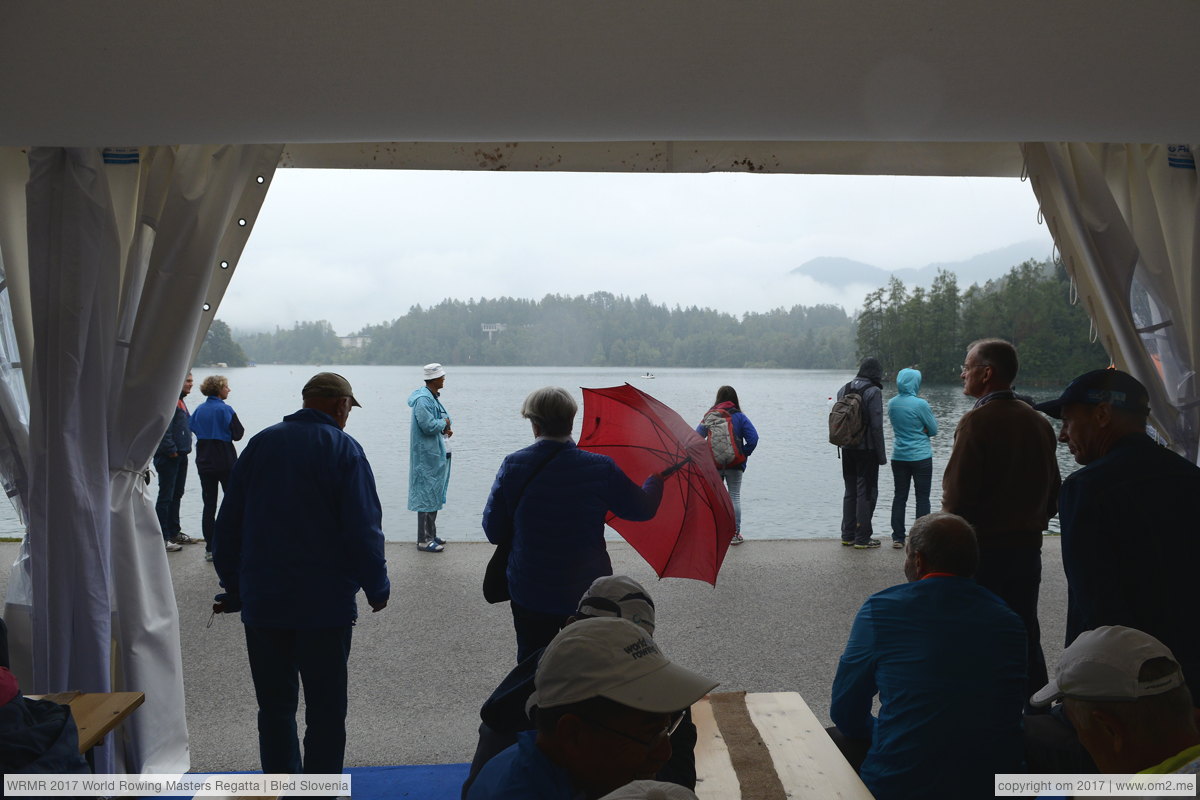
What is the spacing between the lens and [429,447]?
6348 millimetres

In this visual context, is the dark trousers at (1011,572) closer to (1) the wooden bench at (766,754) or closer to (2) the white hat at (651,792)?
(1) the wooden bench at (766,754)

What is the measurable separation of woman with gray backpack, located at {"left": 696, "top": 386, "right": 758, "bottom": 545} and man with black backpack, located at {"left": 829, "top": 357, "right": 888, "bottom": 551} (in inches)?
27.9

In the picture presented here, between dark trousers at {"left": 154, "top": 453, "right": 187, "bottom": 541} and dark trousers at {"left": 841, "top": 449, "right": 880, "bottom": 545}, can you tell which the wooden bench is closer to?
dark trousers at {"left": 841, "top": 449, "right": 880, "bottom": 545}

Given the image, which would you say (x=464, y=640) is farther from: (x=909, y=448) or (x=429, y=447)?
(x=909, y=448)

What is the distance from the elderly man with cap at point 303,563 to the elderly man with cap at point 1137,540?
217 cm

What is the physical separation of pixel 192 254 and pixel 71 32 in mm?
1306

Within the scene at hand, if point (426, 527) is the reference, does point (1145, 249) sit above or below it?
above

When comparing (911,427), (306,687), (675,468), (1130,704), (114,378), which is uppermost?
(114,378)

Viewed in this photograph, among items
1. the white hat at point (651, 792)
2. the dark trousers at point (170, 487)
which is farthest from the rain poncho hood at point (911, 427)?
the white hat at point (651, 792)

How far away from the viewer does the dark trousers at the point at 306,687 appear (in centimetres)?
248

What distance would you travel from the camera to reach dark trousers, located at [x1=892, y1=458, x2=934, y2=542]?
6.48 meters

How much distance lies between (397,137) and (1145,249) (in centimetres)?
302

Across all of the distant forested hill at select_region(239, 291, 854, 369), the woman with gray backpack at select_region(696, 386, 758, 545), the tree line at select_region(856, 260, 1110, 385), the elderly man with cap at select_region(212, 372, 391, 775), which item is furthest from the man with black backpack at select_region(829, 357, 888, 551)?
the distant forested hill at select_region(239, 291, 854, 369)

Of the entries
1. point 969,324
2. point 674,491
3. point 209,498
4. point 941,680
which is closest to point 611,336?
point 969,324
